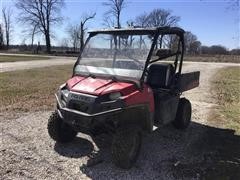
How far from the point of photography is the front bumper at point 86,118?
168 inches

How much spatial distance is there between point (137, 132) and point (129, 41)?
153 centimetres

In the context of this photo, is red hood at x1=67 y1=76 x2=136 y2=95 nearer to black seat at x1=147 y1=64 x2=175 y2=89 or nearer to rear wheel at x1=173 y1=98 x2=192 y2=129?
black seat at x1=147 y1=64 x2=175 y2=89

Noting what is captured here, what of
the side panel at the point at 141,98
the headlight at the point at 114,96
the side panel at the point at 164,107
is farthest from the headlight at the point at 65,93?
the side panel at the point at 164,107

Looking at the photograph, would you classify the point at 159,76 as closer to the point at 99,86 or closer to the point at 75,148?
the point at 99,86

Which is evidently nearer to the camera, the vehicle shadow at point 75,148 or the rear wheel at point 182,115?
the vehicle shadow at point 75,148

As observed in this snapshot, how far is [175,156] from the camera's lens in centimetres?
508

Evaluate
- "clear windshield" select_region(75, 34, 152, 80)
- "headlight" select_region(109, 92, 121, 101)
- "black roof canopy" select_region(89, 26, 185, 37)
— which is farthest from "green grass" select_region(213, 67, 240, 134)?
"headlight" select_region(109, 92, 121, 101)

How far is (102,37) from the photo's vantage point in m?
5.61

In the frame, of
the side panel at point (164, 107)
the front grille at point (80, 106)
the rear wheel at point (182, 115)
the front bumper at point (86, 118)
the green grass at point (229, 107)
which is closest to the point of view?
the front bumper at point (86, 118)

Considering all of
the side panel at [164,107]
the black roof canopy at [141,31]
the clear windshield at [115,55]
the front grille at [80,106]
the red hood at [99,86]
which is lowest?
the side panel at [164,107]

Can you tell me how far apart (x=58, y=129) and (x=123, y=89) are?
145 cm

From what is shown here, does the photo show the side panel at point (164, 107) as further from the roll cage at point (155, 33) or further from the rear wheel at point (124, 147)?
the rear wheel at point (124, 147)

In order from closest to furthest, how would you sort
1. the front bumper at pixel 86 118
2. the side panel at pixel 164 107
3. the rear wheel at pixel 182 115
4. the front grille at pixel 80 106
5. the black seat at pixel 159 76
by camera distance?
the front bumper at pixel 86 118
the front grille at pixel 80 106
the side panel at pixel 164 107
the black seat at pixel 159 76
the rear wheel at pixel 182 115

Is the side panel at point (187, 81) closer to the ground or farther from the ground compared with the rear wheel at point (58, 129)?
farther from the ground
